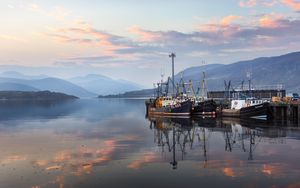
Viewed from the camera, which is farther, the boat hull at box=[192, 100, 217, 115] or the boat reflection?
the boat hull at box=[192, 100, 217, 115]

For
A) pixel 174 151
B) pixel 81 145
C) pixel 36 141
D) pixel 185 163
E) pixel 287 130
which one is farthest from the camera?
pixel 287 130

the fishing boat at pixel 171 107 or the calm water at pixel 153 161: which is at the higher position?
the fishing boat at pixel 171 107

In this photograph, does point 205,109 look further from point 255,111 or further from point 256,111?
point 256,111

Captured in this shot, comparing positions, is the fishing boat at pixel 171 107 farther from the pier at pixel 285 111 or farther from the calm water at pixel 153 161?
the calm water at pixel 153 161

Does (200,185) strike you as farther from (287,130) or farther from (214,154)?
(287,130)

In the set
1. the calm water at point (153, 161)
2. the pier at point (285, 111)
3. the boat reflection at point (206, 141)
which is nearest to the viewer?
the calm water at point (153, 161)

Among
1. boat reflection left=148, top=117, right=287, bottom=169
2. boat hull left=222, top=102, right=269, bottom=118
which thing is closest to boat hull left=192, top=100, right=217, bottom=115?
boat hull left=222, top=102, right=269, bottom=118

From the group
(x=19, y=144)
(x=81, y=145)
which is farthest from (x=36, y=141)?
(x=81, y=145)

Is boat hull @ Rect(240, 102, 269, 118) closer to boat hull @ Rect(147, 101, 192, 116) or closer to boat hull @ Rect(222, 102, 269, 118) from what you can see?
boat hull @ Rect(222, 102, 269, 118)

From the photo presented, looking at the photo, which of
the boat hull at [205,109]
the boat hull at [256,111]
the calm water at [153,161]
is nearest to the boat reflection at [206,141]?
the calm water at [153,161]

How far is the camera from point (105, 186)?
28500 millimetres

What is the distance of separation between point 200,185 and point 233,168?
6275 mm

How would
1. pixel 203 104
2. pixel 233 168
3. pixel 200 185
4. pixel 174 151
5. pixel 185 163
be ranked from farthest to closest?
pixel 203 104
pixel 174 151
pixel 185 163
pixel 233 168
pixel 200 185

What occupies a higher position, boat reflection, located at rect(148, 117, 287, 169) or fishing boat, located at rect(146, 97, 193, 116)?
fishing boat, located at rect(146, 97, 193, 116)
